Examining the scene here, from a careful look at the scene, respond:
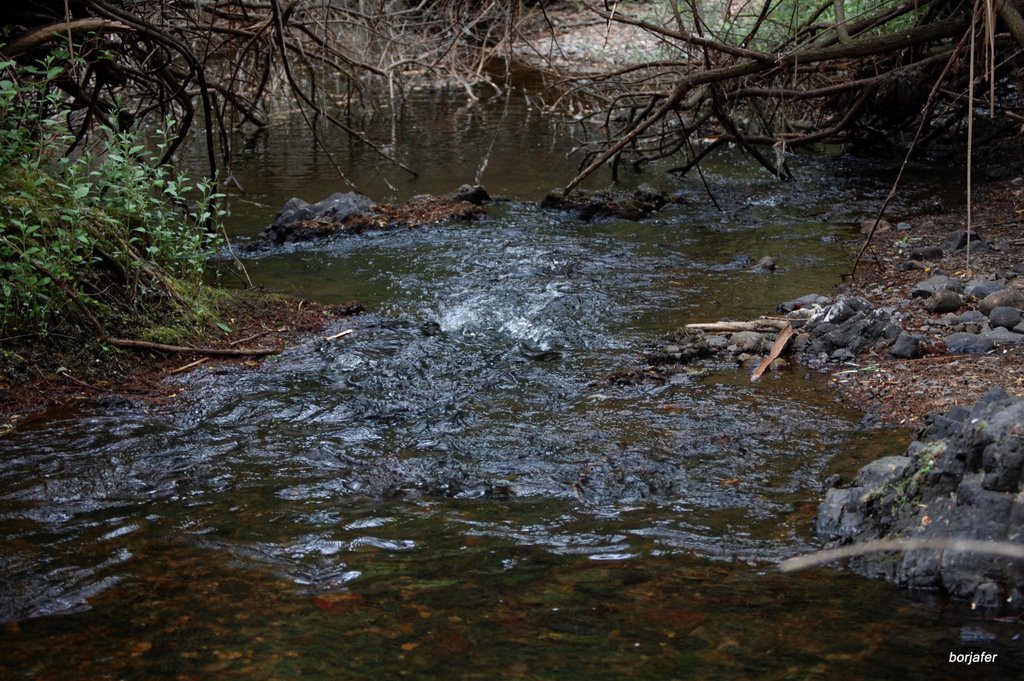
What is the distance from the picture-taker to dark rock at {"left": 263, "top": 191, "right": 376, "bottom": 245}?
372 inches

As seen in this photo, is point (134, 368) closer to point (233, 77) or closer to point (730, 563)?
point (233, 77)

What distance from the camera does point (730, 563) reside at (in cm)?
365

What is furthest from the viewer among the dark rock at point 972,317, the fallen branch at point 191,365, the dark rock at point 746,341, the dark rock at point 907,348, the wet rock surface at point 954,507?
the dark rock at point 746,341

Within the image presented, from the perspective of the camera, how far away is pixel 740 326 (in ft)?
21.2

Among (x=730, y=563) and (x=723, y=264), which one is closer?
(x=730, y=563)

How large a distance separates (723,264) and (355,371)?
3.56 metres

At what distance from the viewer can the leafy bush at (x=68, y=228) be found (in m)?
5.60

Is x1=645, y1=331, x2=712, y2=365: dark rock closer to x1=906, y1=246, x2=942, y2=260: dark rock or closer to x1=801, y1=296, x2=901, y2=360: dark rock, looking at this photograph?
x1=801, y1=296, x2=901, y2=360: dark rock

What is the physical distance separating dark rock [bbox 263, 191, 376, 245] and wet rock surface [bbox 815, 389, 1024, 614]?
663 cm

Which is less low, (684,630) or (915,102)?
(915,102)

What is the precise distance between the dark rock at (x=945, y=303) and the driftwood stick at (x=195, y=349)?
427 cm

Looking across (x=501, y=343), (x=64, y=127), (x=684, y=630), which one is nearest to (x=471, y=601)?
(x=684, y=630)

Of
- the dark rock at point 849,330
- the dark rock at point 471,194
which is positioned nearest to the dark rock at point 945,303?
the dark rock at point 849,330

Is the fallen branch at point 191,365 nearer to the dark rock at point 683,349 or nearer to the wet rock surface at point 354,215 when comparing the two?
the dark rock at point 683,349
